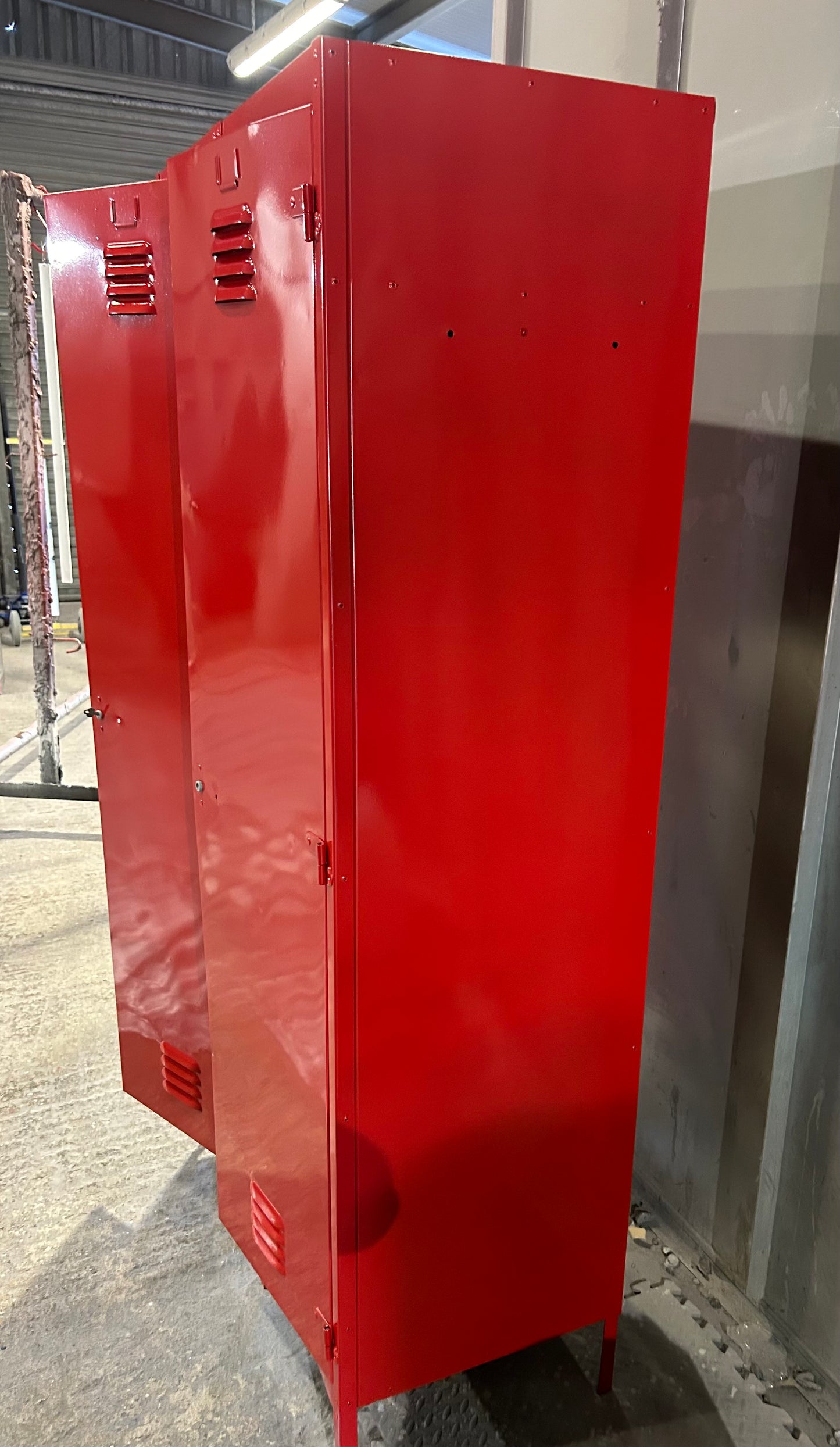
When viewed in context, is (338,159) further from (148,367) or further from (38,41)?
(38,41)

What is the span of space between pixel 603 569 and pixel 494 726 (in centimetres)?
29

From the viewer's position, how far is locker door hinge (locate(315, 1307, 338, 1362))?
5.19 ft

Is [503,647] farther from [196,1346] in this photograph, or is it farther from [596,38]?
[196,1346]

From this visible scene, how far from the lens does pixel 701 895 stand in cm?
204

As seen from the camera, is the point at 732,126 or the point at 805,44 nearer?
the point at 805,44

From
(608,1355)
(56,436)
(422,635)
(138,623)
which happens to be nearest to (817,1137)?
(608,1355)

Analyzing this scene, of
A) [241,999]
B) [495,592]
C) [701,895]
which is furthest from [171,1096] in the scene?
[495,592]

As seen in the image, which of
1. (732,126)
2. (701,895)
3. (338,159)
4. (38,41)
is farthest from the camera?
(38,41)

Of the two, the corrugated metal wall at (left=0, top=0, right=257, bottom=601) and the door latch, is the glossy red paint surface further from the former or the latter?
the corrugated metal wall at (left=0, top=0, right=257, bottom=601)

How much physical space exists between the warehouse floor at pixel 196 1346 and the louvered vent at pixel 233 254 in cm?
201

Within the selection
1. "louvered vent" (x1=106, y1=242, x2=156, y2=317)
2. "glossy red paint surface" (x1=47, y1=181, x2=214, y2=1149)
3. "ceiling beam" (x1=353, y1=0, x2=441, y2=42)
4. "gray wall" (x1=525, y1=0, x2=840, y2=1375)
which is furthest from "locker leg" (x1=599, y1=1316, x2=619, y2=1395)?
"ceiling beam" (x1=353, y1=0, x2=441, y2=42)

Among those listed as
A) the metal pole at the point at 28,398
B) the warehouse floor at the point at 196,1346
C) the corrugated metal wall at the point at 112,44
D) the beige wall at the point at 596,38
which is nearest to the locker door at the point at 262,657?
the warehouse floor at the point at 196,1346

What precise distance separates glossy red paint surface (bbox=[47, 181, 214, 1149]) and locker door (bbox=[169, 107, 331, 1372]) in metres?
0.28

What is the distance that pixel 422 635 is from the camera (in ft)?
4.39
